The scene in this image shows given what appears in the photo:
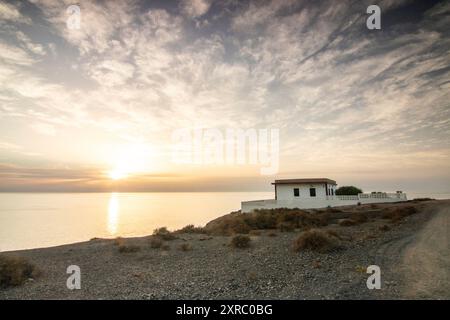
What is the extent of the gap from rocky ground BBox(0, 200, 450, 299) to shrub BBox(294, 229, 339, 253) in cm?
41

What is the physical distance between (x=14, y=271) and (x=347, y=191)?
44.4 m

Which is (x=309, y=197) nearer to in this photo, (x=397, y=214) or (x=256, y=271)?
(x=397, y=214)

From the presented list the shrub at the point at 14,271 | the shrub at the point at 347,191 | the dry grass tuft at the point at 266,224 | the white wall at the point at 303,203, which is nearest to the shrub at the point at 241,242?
the dry grass tuft at the point at 266,224

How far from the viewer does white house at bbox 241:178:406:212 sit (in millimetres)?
34406

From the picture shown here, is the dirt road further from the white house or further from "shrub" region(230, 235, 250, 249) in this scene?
the white house

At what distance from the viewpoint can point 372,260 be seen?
10.3 meters

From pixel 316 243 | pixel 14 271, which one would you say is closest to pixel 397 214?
pixel 316 243

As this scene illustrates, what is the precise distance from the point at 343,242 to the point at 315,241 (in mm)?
2214

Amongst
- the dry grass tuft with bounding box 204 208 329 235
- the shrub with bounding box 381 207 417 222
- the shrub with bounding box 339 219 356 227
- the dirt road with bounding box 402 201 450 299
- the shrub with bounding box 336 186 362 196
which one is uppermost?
the shrub with bounding box 336 186 362 196

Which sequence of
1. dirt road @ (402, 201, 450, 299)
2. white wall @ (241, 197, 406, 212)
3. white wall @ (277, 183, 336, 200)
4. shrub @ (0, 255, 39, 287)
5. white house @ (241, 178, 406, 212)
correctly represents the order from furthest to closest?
1. white wall @ (277, 183, 336, 200)
2. white house @ (241, 178, 406, 212)
3. white wall @ (241, 197, 406, 212)
4. shrub @ (0, 255, 39, 287)
5. dirt road @ (402, 201, 450, 299)

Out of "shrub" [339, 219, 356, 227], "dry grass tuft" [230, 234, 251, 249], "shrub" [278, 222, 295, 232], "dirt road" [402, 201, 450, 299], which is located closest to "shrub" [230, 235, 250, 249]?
"dry grass tuft" [230, 234, 251, 249]

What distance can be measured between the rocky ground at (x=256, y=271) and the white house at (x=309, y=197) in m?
19.5
